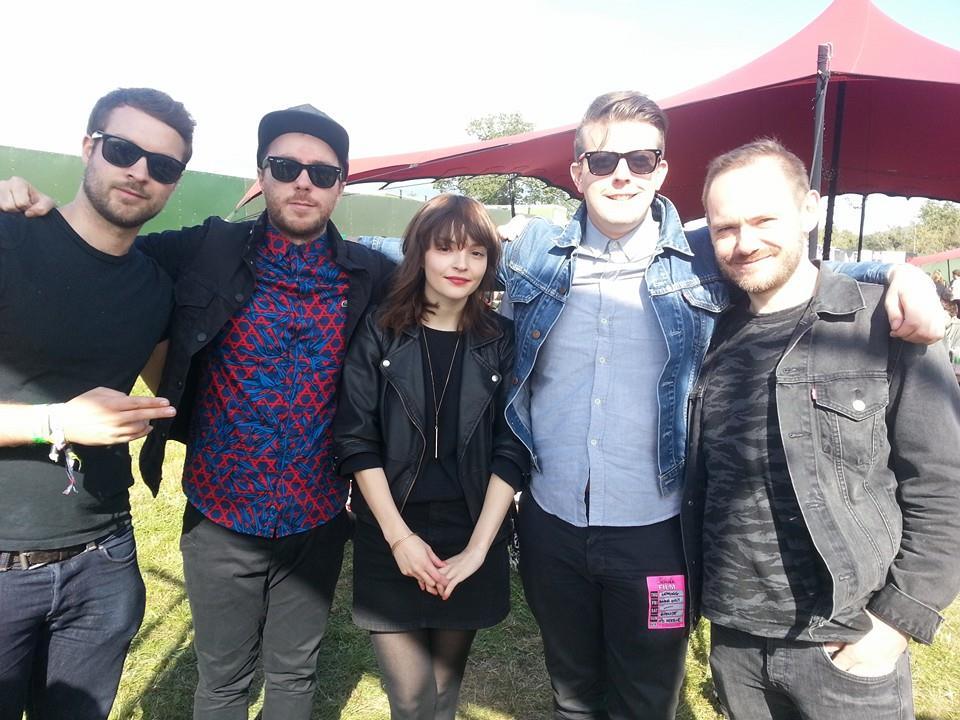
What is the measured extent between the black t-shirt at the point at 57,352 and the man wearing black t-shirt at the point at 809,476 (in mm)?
1642

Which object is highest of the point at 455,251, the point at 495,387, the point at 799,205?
the point at 799,205

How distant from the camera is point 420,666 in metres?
1.97

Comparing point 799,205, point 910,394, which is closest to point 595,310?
point 799,205

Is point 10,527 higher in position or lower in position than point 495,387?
lower

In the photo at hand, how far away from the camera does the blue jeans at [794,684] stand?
4.94 ft

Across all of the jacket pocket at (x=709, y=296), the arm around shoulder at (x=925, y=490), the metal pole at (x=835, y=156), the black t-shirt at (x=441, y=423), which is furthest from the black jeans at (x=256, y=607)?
the metal pole at (x=835, y=156)

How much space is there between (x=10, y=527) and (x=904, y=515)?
2227mm

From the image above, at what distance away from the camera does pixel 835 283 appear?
1643 mm

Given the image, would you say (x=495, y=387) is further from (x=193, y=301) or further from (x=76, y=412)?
(x=76, y=412)

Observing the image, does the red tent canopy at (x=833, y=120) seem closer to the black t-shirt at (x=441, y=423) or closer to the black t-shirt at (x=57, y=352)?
the black t-shirt at (x=441, y=423)

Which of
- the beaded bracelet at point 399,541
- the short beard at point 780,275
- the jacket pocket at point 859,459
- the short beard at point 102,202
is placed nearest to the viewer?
the jacket pocket at point 859,459

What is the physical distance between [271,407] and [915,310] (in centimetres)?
172

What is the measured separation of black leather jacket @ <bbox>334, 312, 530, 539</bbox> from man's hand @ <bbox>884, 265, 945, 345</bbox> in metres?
1.04

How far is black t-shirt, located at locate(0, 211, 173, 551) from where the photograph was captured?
5.48ft
